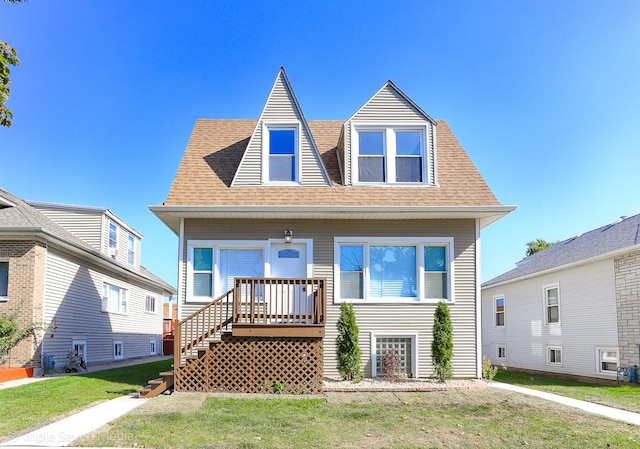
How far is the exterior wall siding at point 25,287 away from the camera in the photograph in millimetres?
13555

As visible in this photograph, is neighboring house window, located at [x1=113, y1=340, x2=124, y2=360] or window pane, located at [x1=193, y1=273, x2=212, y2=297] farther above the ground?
window pane, located at [x1=193, y1=273, x2=212, y2=297]

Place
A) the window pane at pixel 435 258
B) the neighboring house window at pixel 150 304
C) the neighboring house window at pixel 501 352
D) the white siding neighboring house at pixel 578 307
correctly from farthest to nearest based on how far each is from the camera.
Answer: the neighboring house window at pixel 150 304 → the neighboring house window at pixel 501 352 → the white siding neighboring house at pixel 578 307 → the window pane at pixel 435 258

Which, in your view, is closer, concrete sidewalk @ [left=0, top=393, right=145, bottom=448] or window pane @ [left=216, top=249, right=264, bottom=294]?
concrete sidewalk @ [left=0, top=393, right=145, bottom=448]

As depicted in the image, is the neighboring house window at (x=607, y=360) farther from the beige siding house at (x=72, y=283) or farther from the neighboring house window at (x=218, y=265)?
the beige siding house at (x=72, y=283)

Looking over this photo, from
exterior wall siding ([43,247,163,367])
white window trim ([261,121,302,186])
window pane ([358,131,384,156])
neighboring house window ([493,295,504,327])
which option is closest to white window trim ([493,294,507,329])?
neighboring house window ([493,295,504,327])

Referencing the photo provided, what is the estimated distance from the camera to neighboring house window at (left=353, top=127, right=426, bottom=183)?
12.8 meters

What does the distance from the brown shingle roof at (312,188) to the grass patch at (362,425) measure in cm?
455

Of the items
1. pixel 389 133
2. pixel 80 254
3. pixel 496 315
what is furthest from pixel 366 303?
pixel 496 315

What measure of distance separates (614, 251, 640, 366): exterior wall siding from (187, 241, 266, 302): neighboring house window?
30.9 ft

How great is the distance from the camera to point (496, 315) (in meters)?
21.9

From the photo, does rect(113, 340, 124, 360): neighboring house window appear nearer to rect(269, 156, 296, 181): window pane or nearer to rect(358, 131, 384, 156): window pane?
rect(269, 156, 296, 181): window pane

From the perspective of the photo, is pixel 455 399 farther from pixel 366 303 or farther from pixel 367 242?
pixel 367 242

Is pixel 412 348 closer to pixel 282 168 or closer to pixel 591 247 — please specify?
pixel 282 168

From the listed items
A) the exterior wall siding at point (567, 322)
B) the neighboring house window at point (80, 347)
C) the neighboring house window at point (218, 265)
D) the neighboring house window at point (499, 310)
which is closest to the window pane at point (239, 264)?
the neighboring house window at point (218, 265)
